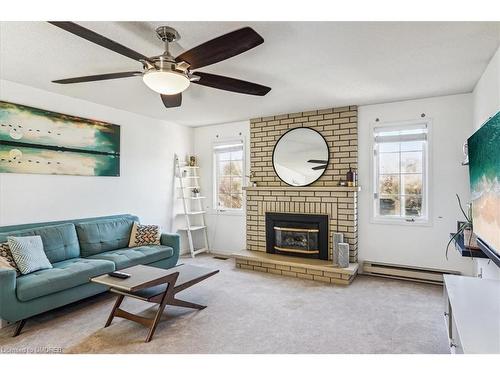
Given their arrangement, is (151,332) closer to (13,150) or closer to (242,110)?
(13,150)

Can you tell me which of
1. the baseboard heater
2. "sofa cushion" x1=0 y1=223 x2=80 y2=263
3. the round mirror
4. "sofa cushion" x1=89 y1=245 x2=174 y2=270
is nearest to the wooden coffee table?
"sofa cushion" x1=89 y1=245 x2=174 y2=270

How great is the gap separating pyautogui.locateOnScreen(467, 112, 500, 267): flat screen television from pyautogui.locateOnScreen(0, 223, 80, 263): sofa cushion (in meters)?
3.86

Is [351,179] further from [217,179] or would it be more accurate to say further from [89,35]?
[89,35]

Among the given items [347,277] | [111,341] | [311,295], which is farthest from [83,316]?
[347,277]

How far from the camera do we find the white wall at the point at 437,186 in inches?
145

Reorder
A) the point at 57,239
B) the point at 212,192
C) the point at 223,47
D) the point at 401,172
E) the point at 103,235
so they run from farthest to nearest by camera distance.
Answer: the point at 212,192 → the point at 401,172 → the point at 103,235 → the point at 57,239 → the point at 223,47

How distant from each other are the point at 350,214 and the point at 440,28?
2558mm

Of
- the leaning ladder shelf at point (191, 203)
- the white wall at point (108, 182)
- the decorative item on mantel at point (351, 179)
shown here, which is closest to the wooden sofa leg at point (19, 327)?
the white wall at point (108, 182)

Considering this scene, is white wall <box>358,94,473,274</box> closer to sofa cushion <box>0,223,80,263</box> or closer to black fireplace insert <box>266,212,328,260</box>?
black fireplace insert <box>266,212,328,260</box>

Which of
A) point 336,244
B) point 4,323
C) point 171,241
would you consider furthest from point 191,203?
point 4,323

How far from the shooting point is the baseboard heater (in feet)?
12.4

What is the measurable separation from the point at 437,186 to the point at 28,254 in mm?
4668

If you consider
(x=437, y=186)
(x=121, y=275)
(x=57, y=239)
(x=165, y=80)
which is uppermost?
(x=165, y=80)

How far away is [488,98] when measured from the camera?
8.98 ft
